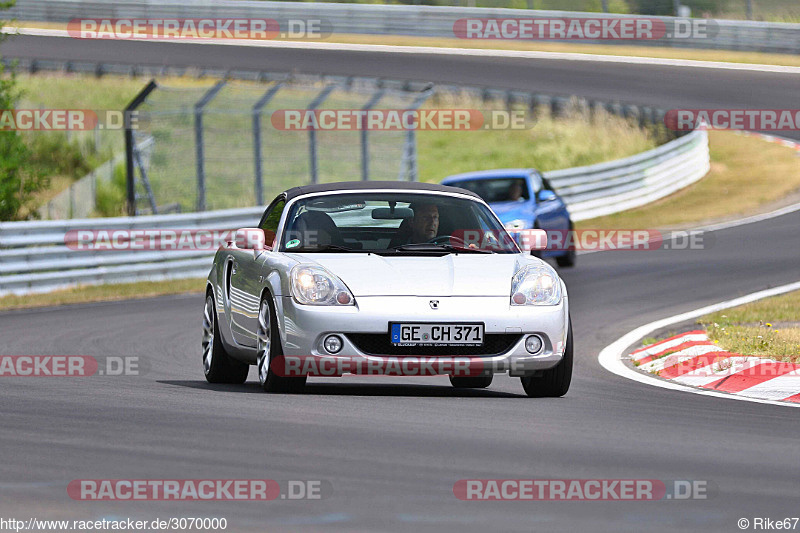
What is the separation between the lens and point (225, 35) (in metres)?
47.4

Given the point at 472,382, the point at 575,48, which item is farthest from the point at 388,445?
the point at 575,48

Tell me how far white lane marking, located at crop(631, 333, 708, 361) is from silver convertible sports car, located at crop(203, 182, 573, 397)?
245cm

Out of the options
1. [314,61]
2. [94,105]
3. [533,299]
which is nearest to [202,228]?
[533,299]

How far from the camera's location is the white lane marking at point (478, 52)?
4103cm

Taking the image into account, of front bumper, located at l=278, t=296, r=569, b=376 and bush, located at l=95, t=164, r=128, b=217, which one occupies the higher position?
front bumper, located at l=278, t=296, r=569, b=376

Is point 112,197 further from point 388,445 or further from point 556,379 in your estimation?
point 388,445

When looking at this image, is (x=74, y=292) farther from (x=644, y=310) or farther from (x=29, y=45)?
(x=29, y=45)

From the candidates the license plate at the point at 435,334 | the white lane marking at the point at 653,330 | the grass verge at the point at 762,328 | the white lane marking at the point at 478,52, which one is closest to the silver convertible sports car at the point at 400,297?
the license plate at the point at 435,334

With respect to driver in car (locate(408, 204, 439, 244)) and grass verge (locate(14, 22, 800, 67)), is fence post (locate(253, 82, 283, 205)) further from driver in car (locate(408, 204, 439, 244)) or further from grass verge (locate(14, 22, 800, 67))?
grass verge (locate(14, 22, 800, 67))

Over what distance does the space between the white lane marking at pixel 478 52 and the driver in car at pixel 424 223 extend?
30.9 metres

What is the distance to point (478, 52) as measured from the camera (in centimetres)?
4406

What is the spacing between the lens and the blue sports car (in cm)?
1994

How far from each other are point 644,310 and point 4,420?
9.27 metres

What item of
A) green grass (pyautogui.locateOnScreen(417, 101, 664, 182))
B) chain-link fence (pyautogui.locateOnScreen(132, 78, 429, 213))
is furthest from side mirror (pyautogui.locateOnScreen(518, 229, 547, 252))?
green grass (pyautogui.locateOnScreen(417, 101, 664, 182))
